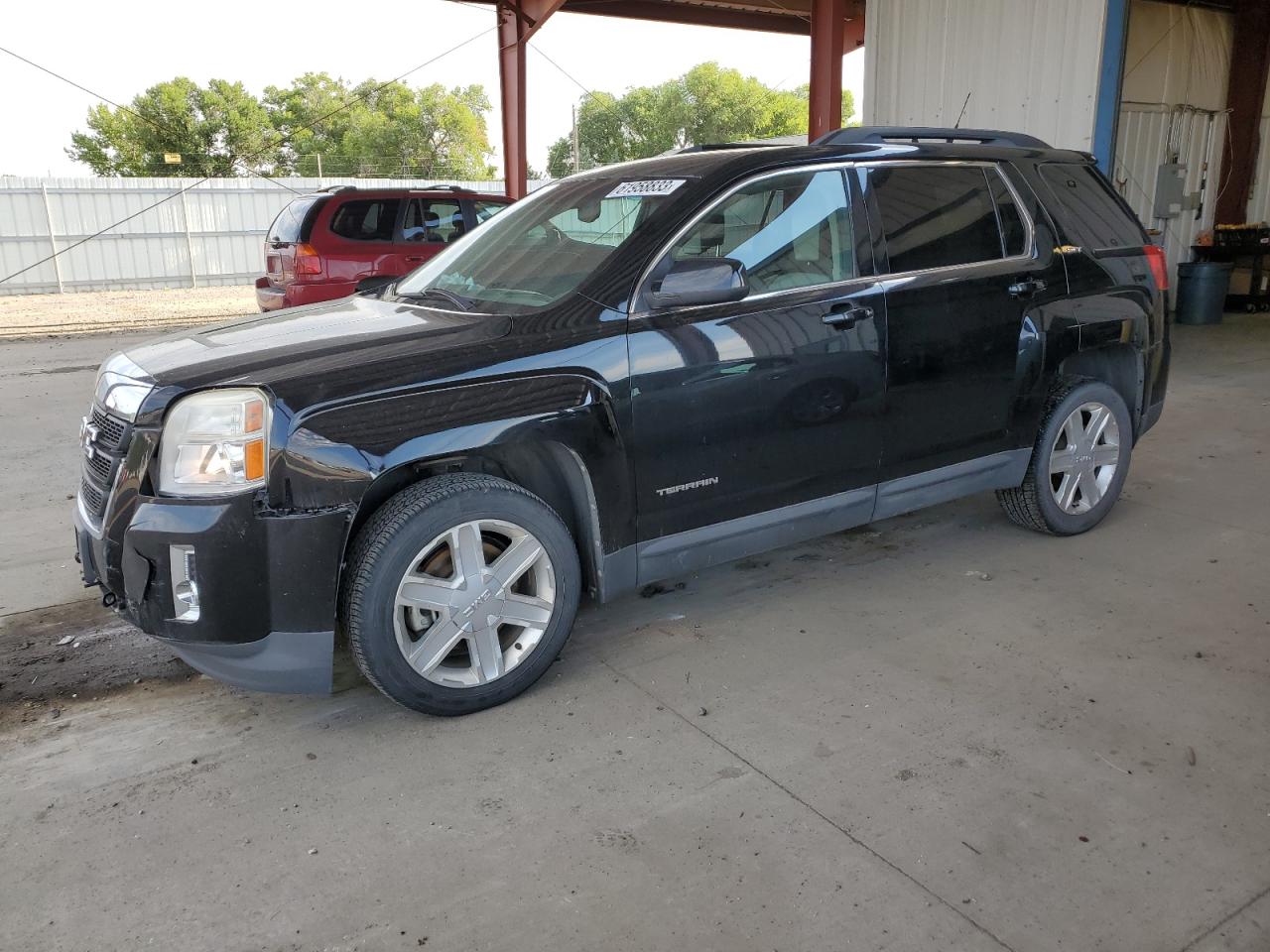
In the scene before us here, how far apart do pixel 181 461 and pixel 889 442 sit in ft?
8.60

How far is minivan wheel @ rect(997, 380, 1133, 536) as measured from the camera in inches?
181

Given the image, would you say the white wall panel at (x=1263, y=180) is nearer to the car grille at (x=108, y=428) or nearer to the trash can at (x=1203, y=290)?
the trash can at (x=1203, y=290)

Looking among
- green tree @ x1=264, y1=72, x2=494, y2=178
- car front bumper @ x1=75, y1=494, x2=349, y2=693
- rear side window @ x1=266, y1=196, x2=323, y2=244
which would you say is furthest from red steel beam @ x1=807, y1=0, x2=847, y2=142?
green tree @ x1=264, y1=72, x2=494, y2=178

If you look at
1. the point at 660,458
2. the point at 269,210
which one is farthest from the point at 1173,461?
the point at 269,210

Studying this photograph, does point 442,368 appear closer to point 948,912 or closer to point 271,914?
point 271,914

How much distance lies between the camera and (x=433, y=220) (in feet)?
36.3

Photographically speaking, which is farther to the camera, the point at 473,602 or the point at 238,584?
the point at 473,602

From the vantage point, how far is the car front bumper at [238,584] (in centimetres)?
283

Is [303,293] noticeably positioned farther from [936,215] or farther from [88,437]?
[936,215]

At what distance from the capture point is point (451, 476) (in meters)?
3.14

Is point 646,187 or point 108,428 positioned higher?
point 646,187

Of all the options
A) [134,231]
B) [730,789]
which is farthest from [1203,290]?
[134,231]

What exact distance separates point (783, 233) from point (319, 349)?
1761mm

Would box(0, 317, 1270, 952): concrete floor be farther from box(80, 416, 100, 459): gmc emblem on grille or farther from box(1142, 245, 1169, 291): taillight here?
box(1142, 245, 1169, 291): taillight
